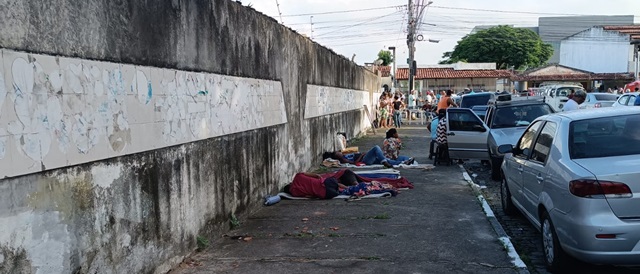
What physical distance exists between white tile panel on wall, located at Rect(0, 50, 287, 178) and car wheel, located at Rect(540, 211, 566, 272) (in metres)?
3.84

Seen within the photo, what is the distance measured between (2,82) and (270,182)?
609 cm

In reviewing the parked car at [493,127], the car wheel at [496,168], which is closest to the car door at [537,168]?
the parked car at [493,127]

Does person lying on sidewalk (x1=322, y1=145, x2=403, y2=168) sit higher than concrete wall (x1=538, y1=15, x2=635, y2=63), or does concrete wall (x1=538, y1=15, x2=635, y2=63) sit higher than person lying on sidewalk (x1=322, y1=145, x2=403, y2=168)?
concrete wall (x1=538, y1=15, x2=635, y2=63)

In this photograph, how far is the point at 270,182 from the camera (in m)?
9.27

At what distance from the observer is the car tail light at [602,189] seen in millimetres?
4570

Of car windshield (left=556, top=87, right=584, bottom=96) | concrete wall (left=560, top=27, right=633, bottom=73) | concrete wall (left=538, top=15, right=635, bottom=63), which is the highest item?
concrete wall (left=538, top=15, right=635, bottom=63)

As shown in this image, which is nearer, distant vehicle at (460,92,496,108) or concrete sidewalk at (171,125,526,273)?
concrete sidewalk at (171,125,526,273)

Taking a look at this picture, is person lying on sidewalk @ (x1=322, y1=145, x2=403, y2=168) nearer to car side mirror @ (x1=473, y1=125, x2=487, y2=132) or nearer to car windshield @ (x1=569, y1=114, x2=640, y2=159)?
car side mirror @ (x1=473, y1=125, x2=487, y2=132)

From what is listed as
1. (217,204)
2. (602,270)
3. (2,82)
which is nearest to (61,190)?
(2,82)

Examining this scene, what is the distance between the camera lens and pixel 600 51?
5978 centimetres

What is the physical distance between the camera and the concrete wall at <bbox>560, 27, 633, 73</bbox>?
56.0m

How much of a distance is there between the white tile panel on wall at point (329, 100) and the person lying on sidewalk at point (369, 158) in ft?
3.71

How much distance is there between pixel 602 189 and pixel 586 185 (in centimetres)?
12

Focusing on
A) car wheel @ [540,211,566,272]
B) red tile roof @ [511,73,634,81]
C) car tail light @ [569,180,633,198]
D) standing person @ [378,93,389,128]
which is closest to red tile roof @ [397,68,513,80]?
red tile roof @ [511,73,634,81]
